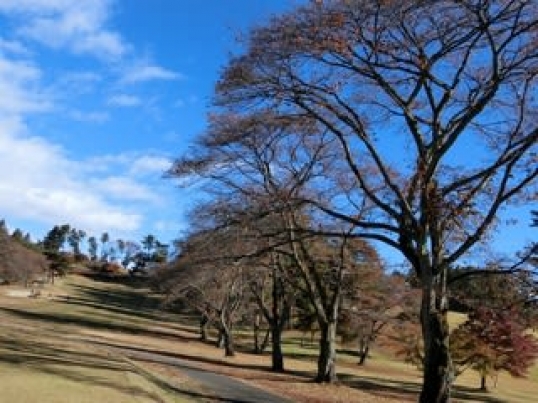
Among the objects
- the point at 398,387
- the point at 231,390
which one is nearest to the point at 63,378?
the point at 231,390

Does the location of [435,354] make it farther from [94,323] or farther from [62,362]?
[94,323]

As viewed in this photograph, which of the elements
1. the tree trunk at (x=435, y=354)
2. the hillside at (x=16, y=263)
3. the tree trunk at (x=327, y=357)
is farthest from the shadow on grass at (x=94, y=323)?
the tree trunk at (x=435, y=354)

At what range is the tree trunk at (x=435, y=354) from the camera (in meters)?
21.0

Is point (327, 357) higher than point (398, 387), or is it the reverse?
point (327, 357)

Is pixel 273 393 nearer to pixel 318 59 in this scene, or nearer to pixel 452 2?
pixel 318 59

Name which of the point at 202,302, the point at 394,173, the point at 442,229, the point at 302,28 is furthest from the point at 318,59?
the point at 202,302

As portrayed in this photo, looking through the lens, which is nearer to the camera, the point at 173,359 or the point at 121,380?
the point at 121,380

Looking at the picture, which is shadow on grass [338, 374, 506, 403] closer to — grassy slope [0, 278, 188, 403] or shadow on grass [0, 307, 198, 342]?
grassy slope [0, 278, 188, 403]

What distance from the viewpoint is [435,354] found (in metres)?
21.1

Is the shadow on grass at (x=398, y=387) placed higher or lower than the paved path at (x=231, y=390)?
higher

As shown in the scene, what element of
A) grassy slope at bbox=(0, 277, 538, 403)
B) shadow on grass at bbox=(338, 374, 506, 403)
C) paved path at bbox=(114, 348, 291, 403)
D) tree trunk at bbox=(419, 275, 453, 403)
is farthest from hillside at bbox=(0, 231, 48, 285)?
tree trunk at bbox=(419, 275, 453, 403)

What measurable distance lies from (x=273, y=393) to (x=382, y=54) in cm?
1399

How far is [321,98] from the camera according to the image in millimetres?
23188

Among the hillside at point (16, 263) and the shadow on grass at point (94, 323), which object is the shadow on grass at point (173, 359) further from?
the hillside at point (16, 263)
